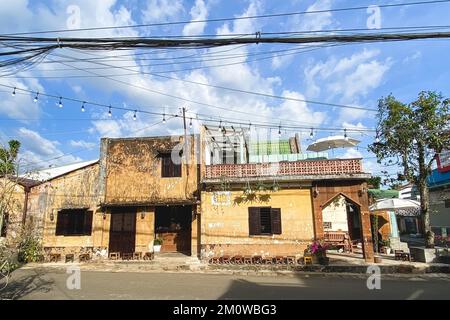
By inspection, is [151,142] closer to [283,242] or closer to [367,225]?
[283,242]

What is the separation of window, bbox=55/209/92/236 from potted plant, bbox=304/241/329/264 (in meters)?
11.4

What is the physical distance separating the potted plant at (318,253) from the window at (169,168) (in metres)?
7.77

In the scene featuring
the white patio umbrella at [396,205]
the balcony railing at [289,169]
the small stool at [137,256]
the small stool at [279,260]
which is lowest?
the small stool at [279,260]

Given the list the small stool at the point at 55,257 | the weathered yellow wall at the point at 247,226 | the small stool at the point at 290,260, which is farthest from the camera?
the small stool at the point at 55,257

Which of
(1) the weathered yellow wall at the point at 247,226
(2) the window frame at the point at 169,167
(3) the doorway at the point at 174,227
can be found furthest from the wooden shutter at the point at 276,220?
(2) the window frame at the point at 169,167

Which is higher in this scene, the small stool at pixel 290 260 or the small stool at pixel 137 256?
the small stool at pixel 137 256

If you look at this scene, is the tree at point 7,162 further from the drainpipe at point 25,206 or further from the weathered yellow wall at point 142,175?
the drainpipe at point 25,206

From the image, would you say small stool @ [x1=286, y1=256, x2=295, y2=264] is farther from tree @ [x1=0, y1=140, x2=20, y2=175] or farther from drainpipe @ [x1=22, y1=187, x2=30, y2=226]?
drainpipe @ [x1=22, y1=187, x2=30, y2=226]

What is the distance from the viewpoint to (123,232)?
17.6 meters

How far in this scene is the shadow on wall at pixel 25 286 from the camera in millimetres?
9734

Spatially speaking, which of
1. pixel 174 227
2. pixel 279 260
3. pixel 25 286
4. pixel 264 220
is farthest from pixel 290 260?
pixel 25 286

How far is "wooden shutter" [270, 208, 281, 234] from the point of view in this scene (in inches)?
625

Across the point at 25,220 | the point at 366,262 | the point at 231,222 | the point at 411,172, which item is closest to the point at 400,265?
the point at 366,262

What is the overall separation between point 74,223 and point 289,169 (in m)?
11.8
